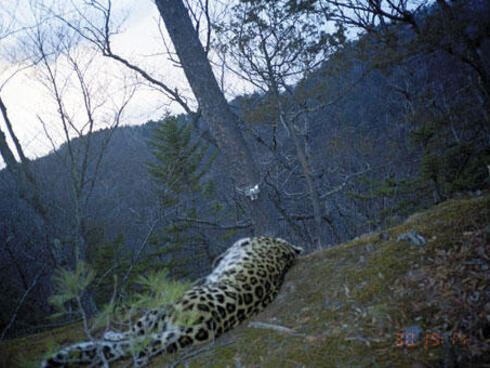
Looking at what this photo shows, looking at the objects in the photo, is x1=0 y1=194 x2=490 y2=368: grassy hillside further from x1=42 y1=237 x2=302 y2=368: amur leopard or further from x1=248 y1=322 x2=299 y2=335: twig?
x1=42 y1=237 x2=302 y2=368: amur leopard

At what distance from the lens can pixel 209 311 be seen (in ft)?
9.22

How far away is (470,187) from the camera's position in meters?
12.8

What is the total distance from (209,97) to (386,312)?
4.41m

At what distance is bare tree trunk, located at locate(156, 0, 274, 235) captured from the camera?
5.45 meters

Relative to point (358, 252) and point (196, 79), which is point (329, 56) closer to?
point (196, 79)

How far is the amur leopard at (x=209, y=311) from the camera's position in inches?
98.1

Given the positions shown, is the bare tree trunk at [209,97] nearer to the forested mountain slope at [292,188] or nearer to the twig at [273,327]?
the forested mountain slope at [292,188]

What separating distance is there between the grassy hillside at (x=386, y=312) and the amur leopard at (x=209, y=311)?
13cm

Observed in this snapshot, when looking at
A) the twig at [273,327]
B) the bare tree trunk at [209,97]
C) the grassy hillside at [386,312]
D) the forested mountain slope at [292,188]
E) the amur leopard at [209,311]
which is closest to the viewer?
the grassy hillside at [386,312]

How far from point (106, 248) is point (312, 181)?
1144 cm

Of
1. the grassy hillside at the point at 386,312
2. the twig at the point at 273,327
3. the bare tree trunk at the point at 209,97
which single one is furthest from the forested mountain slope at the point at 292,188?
the grassy hillside at the point at 386,312

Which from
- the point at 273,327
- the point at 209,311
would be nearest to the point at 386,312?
the point at 273,327

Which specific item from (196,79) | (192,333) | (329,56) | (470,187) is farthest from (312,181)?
(192,333)

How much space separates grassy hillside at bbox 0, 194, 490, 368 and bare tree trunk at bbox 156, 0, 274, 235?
2404 mm
